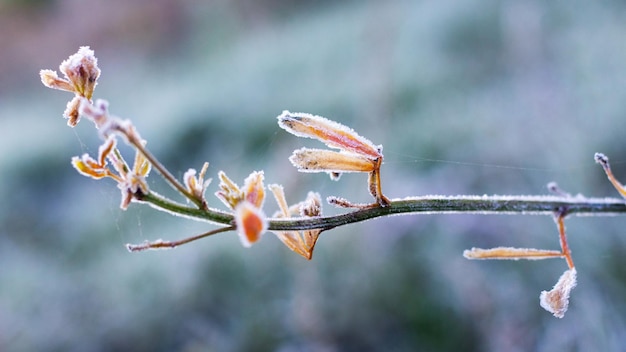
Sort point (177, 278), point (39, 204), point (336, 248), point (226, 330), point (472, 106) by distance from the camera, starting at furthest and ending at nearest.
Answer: point (39, 204)
point (472, 106)
point (177, 278)
point (336, 248)
point (226, 330)

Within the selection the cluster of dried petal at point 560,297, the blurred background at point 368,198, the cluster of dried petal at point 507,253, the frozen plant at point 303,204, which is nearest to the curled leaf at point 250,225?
the frozen plant at point 303,204

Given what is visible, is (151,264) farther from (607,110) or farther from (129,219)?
(607,110)

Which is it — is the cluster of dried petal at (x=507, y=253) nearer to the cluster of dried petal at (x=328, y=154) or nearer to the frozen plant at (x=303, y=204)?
the frozen plant at (x=303, y=204)

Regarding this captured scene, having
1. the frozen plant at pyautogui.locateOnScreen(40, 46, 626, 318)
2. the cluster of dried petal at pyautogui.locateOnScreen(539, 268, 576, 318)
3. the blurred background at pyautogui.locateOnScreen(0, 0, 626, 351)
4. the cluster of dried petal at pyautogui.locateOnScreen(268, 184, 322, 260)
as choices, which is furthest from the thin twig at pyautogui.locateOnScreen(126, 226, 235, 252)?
the blurred background at pyautogui.locateOnScreen(0, 0, 626, 351)

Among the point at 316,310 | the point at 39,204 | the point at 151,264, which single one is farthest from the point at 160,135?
the point at 316,310

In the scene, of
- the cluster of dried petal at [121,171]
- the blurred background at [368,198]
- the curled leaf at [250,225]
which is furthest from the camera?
the blurred background at [368,198]

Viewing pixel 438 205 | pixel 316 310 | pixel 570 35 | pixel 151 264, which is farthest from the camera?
pixel 570 35

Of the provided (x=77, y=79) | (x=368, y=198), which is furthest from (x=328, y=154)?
(x=368, y=198)

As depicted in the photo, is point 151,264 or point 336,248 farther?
point 151,264
